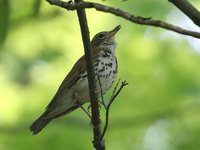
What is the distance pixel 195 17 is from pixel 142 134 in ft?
18.0

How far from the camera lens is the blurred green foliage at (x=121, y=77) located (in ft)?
29.1

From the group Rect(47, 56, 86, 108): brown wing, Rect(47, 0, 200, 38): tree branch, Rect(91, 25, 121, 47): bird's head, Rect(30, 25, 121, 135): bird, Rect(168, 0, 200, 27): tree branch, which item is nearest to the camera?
Rect(47, 0, 200, 38): tree branch

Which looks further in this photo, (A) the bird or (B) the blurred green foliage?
(B) the blurred green foliage

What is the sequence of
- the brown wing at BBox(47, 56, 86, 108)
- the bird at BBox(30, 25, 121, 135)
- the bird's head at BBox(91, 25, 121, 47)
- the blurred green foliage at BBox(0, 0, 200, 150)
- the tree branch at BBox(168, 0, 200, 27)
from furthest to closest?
the blurred green foliage at BBox(0, 0, 200, 150)
the bird's head at BBox(91, 25, 121, 47)
the brown wing at BBox(47, 56, 86, 108)
the bird at BBox(30, 25, 121, 135)
the tree branch at BBox(168, 0, 200, 27)

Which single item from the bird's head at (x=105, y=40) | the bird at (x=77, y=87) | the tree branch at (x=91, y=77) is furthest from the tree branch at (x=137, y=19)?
the bird's head at (x=105, y=40)

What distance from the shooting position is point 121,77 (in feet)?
30.3

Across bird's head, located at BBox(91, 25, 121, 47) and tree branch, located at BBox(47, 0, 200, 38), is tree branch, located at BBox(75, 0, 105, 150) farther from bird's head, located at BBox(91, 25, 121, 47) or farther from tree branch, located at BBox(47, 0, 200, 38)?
bird's head, located at BBox(91, 25, 121, 47)

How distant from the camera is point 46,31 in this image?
915 cm

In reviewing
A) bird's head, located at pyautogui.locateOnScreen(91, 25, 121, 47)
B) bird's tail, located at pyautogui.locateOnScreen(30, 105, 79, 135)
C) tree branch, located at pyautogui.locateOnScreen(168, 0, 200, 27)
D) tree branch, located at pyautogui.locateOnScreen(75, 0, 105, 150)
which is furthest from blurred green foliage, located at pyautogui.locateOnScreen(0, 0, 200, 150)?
tree branch, located at pyautogui.locateOnScreen(168, 0, 200, 27)

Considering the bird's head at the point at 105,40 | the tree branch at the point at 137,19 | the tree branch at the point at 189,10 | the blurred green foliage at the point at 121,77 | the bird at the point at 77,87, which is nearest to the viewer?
the tree branch at the point at 137,19

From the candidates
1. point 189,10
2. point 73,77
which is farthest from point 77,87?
point 189,10

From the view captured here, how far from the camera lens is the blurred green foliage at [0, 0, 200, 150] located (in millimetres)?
8875

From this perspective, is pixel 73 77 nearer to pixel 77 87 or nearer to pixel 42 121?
pixel 77 87

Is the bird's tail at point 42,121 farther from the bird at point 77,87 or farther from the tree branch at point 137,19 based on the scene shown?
the tree branch at point 137,19
